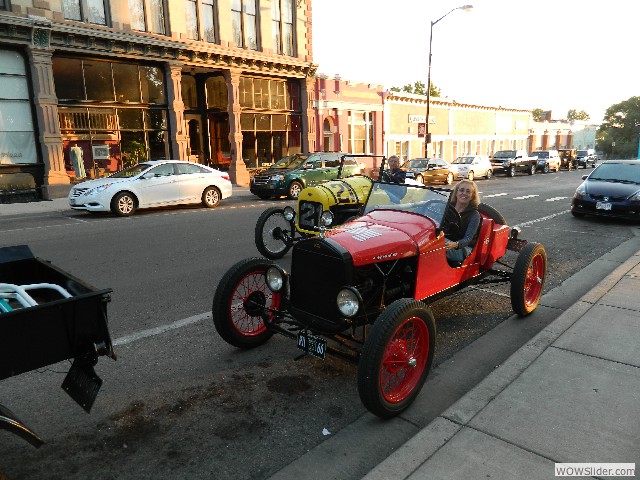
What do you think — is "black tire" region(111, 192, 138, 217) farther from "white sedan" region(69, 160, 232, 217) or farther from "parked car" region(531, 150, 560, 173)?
"parked car" region(531, 150, 560, 173)

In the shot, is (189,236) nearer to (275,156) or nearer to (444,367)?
(444,367)

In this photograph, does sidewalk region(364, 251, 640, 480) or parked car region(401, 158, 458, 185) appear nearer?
sidewalk region(364, 251, 640, 480)

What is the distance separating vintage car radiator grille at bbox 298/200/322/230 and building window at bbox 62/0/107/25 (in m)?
16.2

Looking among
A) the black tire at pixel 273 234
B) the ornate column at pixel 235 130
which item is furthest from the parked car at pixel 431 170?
the black tire at pixel 273 234

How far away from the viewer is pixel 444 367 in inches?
171

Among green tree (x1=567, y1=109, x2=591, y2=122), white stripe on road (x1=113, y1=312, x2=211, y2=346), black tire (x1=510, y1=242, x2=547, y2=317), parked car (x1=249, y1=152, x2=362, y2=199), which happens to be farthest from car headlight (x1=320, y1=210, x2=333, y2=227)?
green tree (x1=567, y1=109, x2=591, y2=122)

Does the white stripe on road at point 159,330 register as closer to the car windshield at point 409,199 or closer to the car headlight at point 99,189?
the car windshield at point 409,199

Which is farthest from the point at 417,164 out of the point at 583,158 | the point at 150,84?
the point at 583,158

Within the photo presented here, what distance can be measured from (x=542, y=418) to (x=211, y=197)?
569 inches

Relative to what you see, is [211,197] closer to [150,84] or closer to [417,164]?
[150,84]

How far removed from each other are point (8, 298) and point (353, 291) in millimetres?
2328

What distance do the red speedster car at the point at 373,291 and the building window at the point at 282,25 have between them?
23.9m

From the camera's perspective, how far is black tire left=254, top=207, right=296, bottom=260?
831 cm

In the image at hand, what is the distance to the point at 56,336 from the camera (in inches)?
101
